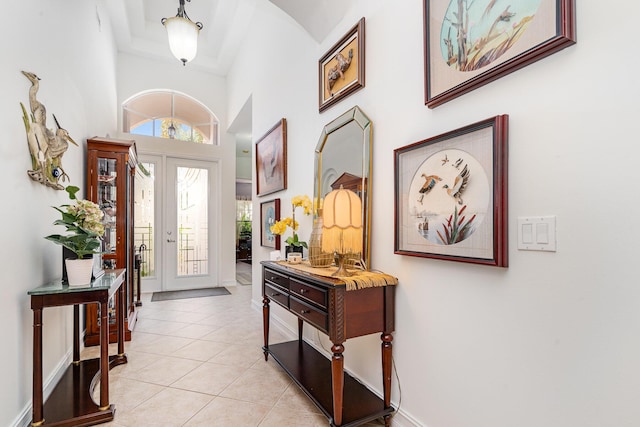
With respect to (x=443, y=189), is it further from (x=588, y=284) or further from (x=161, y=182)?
(x=161, y=182)

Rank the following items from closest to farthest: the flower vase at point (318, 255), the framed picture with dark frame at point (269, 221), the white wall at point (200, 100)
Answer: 1. the flower vase at point (318, 255)
2. the framed picture with dark frame at point (269, 221)
3. the white wall at point (200, 100)

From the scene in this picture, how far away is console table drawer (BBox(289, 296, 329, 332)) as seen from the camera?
1.72m

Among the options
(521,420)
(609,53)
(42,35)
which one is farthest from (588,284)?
(42,35)

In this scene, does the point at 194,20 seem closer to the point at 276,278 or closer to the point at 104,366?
the point at 276,278

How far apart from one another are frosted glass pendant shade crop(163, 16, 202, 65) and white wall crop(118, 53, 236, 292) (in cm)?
242

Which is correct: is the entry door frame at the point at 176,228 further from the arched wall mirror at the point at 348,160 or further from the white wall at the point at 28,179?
the arched wall mirror at the point at 348,160

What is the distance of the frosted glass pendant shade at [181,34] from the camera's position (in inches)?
123

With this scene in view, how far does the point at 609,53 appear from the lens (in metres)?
0.96

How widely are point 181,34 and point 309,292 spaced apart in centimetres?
292

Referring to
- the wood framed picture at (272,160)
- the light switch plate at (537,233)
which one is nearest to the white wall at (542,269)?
the light switch plate at (537,233)

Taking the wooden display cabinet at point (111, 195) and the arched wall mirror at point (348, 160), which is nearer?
the arched wall mirror at point (348, 160)

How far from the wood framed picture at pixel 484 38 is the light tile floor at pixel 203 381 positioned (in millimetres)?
1879

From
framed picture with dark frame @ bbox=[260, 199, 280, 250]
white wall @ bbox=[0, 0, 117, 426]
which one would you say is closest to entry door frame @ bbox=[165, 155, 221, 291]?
framed picture with dark frame @ bbox=[260, 199, 280, 250]

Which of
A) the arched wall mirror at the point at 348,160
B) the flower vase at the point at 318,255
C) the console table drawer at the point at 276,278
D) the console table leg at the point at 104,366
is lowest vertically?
the console table leg at the point at 104,366
